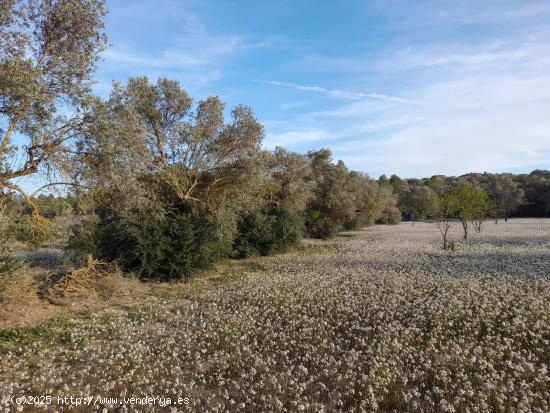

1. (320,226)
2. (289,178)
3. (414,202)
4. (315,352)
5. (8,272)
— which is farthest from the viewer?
(414,202)

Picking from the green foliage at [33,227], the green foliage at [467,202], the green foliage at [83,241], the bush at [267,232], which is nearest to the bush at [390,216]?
the green foliage at [467,202]

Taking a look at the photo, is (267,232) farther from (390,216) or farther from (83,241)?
(390,216)

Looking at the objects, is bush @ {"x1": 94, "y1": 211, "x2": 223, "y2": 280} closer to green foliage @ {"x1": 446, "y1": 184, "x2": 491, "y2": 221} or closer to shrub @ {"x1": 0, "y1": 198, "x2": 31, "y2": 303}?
shrub @ {"x1": 0, "y1": 198, "x2": 31, "y2": 303}

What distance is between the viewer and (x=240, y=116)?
762 inches

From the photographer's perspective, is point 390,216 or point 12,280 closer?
point 12,280

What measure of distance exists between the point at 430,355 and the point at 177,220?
12.9 meters

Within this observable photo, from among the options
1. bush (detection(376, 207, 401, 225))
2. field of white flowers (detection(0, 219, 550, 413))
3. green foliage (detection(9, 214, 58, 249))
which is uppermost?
green foliage (detection(9, 214, 58, 249))

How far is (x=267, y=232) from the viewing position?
25.9 m

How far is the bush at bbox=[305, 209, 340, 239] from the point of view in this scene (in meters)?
39.6

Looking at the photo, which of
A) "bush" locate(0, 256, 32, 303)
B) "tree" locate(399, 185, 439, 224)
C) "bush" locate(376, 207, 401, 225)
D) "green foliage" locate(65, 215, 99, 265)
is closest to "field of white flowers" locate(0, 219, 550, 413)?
"bush" locate(0, 256, 32, 303)

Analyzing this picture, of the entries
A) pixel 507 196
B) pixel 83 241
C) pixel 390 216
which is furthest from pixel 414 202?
pixel 83 241

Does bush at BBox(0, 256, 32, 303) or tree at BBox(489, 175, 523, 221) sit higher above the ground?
tree at BBox(489, 175, 523, 221)

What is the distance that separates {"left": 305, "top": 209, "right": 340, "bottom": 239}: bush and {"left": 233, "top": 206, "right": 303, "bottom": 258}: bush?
10.6 meters

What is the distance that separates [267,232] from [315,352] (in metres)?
18.2
